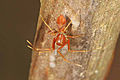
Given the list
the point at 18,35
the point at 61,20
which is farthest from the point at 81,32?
the point at 18,35

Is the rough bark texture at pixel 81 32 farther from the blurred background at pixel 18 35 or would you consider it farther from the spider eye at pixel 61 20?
the blurred background at pixel 18 35

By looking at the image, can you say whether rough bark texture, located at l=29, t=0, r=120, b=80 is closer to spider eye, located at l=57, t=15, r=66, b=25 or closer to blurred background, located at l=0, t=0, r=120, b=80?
spider eye, located at l=57, t=15, r=66, b=25

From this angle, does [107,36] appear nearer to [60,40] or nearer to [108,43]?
[108,43]

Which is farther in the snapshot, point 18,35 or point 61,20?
point 18,35

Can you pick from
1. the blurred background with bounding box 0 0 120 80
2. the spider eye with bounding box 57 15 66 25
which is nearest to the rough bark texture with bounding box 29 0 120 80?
the spider eye with bounding box 57 15 66 25

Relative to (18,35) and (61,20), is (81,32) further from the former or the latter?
(18,35)
